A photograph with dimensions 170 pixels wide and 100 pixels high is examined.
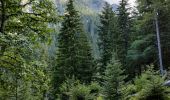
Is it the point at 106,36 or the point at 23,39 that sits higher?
the point at 106,36

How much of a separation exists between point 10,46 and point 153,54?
3408 centimetres

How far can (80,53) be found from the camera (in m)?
44.5

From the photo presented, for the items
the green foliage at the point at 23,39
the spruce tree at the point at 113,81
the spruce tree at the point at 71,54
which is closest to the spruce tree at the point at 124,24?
the spruce tree at the point at 71,54

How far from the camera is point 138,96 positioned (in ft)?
61.6

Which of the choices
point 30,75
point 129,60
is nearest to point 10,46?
point 30,75

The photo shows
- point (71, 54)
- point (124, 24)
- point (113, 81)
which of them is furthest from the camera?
point (124, 24)

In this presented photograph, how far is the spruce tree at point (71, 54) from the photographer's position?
42844mm

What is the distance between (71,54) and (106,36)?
40.0 ft

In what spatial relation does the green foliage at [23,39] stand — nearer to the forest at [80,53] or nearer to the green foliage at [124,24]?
the forest at [80,53]

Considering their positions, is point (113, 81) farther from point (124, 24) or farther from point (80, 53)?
point (124, 24)

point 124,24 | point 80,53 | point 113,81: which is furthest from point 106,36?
point 113,81

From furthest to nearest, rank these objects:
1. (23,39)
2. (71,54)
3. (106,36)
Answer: (106,36) < (71,54) < (23,39)

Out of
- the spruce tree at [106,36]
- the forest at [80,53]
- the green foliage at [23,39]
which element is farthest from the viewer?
the spruce tree at [106,36]

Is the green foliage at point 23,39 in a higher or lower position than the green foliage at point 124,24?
lower
